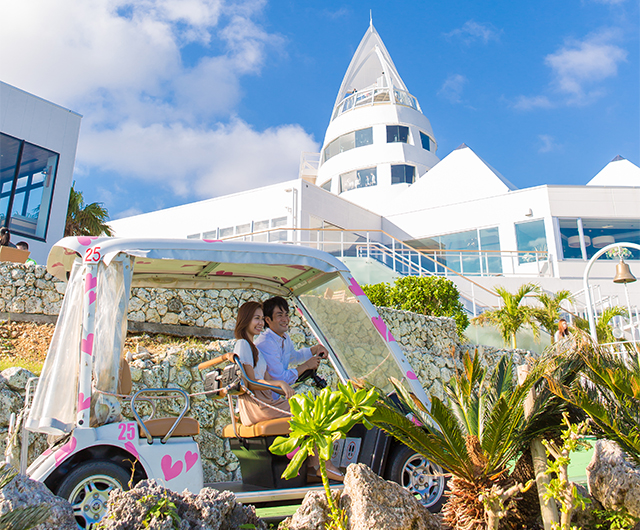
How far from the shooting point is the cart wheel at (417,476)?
12.7 ft

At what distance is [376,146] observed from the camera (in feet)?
102

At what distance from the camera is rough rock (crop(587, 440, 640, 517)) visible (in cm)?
299

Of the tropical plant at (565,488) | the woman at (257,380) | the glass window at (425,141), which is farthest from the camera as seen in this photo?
the glass window at (425,141)

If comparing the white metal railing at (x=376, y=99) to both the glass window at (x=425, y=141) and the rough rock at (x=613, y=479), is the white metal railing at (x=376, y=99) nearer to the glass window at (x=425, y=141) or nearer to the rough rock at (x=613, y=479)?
the glass window at (x=425, y=141)

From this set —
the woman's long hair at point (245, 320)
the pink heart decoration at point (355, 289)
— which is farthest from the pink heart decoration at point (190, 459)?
the pink heart decoration at point (355, 289)

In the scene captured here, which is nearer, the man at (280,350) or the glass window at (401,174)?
Answer: the man at (280,350)

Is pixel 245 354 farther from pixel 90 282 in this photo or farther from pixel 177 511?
pixel 177 511

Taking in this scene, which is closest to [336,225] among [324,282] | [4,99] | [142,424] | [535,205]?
[535,205]

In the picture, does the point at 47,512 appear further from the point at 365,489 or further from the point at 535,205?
the point at 535,205

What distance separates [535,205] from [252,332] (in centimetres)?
1915

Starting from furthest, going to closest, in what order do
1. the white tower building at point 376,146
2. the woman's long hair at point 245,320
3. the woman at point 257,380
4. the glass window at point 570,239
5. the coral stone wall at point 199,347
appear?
the white tower building at point 376,146 → the glass window at point 570,239 → the coral stone wall at point 199,347 → the woman's long hair at point 245,320 → the woman at point 257,380

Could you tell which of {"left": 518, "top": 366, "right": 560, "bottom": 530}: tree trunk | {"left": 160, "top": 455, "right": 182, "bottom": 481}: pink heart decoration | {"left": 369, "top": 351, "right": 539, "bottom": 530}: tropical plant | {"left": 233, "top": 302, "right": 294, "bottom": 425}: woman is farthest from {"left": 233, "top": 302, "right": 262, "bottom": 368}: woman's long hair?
{"left": 518, "top": 366, "right": 560, "bottom": 530}: tree trunk

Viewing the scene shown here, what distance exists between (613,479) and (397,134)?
1193 inches

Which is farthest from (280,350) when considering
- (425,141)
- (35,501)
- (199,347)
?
(425,141)
